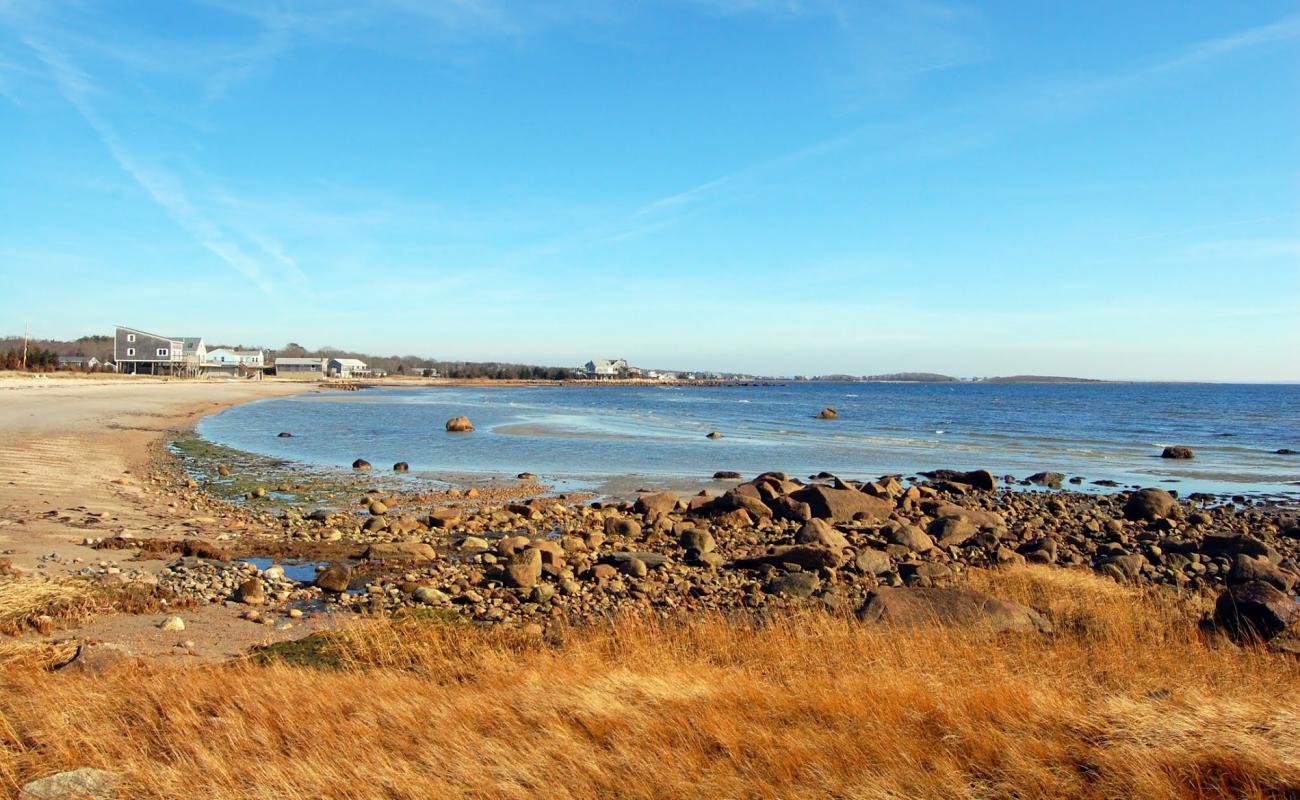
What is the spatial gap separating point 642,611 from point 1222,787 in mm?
7894

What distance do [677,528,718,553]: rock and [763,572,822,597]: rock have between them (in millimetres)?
2990

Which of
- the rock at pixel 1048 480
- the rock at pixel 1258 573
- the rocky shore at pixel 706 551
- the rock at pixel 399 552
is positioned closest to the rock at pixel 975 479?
the rock at pixel 1048 480

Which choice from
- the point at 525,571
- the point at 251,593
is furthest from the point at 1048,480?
the point at 251,593

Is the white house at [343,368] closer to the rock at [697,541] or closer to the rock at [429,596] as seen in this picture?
the rock at [697,541]

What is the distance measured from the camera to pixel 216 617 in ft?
35.3

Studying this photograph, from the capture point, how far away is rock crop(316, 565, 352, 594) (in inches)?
501

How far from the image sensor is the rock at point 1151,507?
A: 23.0 meters

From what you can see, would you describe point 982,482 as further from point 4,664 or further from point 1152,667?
point 4,664

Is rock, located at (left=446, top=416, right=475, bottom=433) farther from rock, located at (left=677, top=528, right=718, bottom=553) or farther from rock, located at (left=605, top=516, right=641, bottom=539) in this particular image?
rock, located at (left=677, top=528, right=718, bottom=553)

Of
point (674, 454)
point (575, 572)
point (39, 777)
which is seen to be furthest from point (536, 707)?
point (674, 454)

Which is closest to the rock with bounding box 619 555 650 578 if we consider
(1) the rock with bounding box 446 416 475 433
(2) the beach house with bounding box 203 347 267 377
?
(1) the rock with bounding box 446 416 475 433

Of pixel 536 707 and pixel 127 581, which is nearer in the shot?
pixel 536 707

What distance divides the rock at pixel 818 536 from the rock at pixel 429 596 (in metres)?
7.98

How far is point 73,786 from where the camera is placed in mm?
4996
